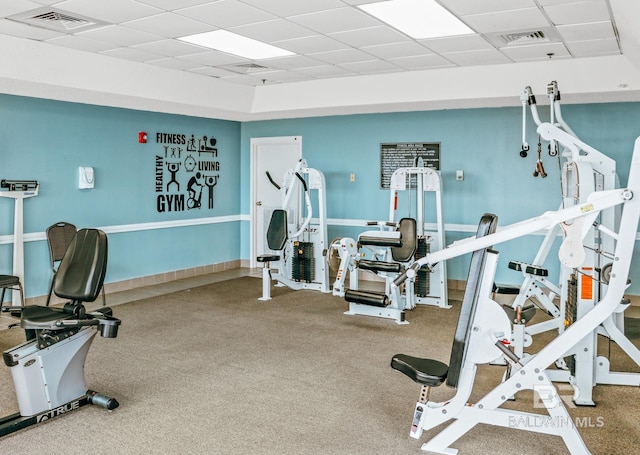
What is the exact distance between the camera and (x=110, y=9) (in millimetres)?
4012

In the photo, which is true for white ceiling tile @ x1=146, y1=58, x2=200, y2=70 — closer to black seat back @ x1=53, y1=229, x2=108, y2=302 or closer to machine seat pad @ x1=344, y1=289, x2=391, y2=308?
black seat back @ x1=53, y1=229, x2=108, y2=302

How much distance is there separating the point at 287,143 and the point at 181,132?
153cm

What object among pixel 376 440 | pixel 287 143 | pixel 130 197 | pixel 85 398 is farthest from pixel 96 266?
pixel 287 143

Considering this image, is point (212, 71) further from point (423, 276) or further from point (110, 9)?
point (423, 276)

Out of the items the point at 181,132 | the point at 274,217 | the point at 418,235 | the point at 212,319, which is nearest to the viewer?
the point at 212,319

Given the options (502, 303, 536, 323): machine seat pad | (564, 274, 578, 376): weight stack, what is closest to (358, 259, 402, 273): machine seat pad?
(502, 303, 536, 323): machine seat pad

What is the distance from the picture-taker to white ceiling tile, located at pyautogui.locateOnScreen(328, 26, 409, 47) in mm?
4539

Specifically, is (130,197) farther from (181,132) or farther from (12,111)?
(12,111)

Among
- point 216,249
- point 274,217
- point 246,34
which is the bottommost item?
point 216,249

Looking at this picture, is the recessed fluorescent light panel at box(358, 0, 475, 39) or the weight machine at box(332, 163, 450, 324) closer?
the recessed fluorescent light panel at box(358, 0, 475, 39)

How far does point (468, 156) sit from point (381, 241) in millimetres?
2027

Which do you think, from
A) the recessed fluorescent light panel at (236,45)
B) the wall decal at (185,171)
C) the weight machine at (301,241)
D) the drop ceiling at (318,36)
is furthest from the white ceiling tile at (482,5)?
the wall decal at (185,171)

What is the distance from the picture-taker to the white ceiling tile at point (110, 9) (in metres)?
3.86

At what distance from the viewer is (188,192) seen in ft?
25.8
